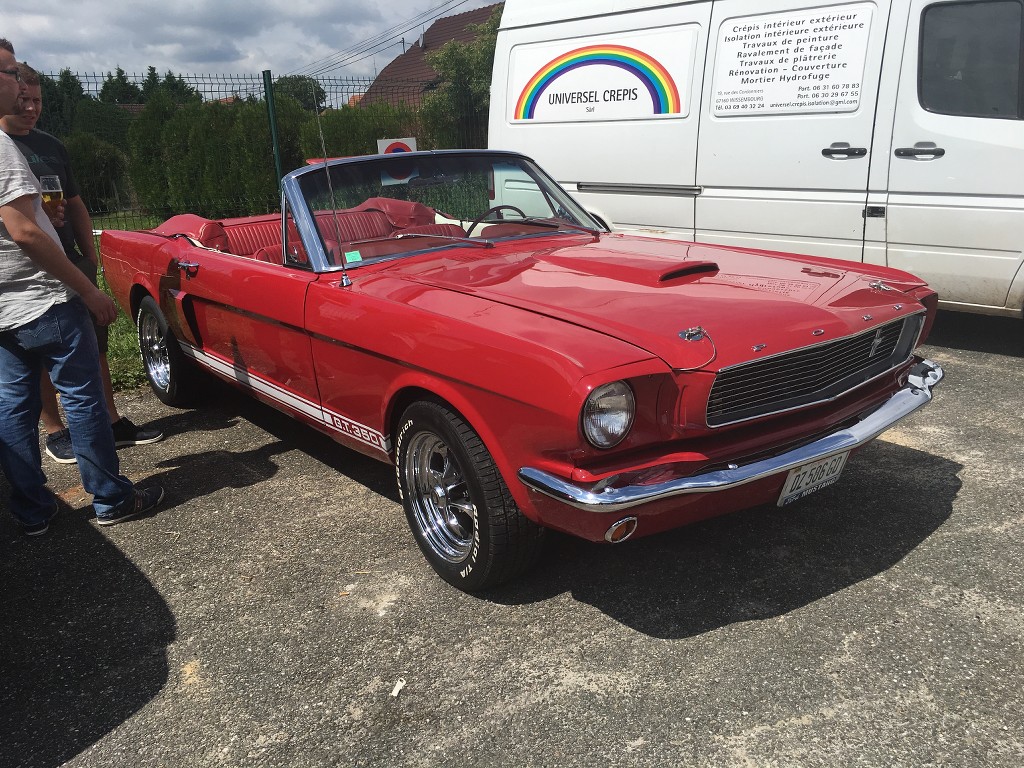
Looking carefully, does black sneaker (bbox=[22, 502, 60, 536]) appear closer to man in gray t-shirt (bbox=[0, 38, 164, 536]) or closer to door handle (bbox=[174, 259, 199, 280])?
man in gray t-shirt (bbox=[0, 38, 164, 536])

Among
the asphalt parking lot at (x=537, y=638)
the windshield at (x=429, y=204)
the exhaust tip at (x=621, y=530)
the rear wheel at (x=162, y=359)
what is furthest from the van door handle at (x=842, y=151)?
the rear wheel at (x=162, y=359)

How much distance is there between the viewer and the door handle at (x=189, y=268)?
4.33 metres

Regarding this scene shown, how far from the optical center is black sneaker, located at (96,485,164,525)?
3.71 m

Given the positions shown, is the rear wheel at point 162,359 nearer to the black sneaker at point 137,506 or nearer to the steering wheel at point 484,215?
the black sneaker at point 137,506

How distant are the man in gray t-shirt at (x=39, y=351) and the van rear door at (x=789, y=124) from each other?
4201mm

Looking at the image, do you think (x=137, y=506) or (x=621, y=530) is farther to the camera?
(x=137, y=506)

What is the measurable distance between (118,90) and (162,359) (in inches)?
214

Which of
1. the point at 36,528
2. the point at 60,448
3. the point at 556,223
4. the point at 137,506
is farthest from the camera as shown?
the point at 60,448

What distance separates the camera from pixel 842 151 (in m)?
5.46

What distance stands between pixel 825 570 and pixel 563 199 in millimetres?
2244

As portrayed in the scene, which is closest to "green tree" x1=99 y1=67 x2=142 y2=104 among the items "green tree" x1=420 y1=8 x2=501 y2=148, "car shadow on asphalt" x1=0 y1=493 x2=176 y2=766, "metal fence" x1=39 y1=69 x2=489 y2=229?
"metal fence" x1=39 y1=69 x2=489 y2=229

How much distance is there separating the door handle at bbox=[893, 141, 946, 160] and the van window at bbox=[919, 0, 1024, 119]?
0.66ft

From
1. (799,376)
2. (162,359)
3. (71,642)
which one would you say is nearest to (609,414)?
(799,376)

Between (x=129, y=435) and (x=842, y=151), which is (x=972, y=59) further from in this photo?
(x=129, y=435)
